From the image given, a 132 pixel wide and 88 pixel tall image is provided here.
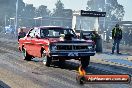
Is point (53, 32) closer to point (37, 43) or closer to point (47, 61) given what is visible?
point (37, 43)

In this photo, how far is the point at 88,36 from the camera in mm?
20234

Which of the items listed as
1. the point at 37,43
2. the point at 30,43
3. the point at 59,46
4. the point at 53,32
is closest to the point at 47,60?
the point at 59,46

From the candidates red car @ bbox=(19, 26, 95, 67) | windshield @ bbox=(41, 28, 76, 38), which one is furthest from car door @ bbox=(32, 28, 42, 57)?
windshield @ bbox=(41, 28, 76, 38)

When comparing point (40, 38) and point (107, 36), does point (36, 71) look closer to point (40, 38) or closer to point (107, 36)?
point (40, 38)

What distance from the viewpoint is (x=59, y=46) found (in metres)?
11.6

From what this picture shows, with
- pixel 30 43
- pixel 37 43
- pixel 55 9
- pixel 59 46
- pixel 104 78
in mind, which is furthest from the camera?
pixel 55 9

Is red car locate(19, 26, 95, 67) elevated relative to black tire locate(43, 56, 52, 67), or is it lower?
elevated

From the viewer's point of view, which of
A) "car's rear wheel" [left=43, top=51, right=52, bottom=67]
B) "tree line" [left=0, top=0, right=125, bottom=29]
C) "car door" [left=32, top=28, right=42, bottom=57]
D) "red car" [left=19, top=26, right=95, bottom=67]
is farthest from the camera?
"tree line" [left=0, top=0, right=125, bottom=29]

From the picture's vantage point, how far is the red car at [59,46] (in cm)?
1161

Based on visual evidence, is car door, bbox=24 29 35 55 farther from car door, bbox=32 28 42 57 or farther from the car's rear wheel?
the car's rear wheel

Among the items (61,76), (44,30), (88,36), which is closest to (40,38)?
(44,30)

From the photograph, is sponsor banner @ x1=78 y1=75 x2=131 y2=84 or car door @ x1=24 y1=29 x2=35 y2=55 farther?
car door @ x1=24 y1=29 x2=35 y2=55

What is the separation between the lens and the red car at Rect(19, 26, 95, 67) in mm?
11609

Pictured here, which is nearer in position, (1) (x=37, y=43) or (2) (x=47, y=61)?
(2) (x=47, y=61)
